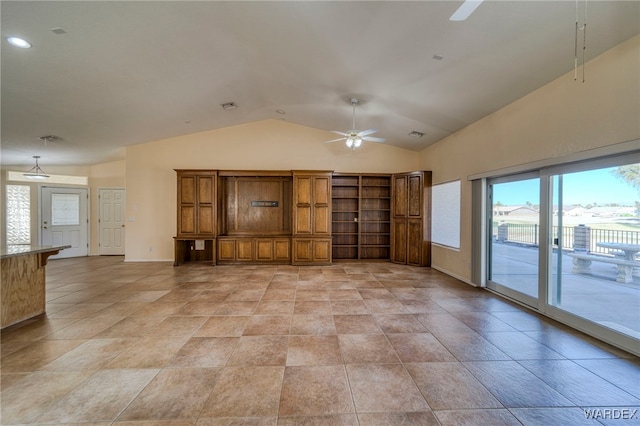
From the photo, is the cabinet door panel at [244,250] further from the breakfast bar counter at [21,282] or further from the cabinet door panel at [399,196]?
the cabinet door panel at [399,196]

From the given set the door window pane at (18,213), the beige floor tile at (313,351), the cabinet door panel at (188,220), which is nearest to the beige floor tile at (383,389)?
the beige floor tile at (313,351)

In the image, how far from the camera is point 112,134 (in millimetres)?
5832

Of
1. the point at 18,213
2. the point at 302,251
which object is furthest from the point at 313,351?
the point at 18,213

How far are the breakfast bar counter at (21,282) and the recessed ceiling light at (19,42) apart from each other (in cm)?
249

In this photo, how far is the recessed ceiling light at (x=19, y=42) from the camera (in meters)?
2.82

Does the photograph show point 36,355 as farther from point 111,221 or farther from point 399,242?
point 111,221

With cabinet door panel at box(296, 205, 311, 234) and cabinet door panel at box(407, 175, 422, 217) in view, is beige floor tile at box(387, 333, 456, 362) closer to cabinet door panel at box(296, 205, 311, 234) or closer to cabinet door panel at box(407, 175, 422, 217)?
cabinet door panel at box(296, 205, 311, 234)

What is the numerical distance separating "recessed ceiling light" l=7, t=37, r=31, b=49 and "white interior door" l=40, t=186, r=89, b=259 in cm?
657

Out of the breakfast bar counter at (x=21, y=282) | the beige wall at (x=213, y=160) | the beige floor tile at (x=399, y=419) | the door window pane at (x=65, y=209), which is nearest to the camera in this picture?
the beige floor tile at (x=399, y=419)

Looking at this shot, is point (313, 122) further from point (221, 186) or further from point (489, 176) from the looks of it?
point (489, 176)

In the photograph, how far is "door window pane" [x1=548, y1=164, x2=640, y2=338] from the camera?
8.64ft

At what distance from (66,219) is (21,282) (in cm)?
605

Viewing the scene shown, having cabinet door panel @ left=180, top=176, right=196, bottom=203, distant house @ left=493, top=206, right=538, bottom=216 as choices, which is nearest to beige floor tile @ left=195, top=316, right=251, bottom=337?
cabinet door panel @ left=180, top=176, right=196, bottom=203

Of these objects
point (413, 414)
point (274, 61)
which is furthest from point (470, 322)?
point (274, 61)
